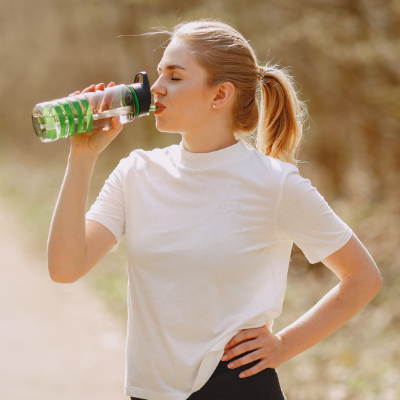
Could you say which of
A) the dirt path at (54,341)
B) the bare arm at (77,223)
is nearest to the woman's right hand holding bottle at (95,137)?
the bare arm at (77,223)

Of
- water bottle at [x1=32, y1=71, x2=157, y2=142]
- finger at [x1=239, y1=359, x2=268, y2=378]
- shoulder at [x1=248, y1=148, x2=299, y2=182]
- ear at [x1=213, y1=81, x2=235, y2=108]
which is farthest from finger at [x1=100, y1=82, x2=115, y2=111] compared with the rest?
finger at [x1=239, y1=359, x2=268, y2=378]

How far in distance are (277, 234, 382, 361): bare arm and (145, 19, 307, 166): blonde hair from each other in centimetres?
44

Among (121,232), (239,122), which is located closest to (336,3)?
(239,122)

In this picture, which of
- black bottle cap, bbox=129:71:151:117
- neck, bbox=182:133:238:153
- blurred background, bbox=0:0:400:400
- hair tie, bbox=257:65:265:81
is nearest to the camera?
black bottle cap, bbox=129:71:151:117

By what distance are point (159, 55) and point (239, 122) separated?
873 centimetres

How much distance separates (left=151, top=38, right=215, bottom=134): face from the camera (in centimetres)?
180

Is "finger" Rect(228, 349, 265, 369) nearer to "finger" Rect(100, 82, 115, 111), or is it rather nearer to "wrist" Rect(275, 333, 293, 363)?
"wrist" Rect(275, 333, 293, 363)

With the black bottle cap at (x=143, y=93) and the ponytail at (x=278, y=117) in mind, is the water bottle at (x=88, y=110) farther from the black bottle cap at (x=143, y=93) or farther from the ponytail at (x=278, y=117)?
the ponytail at (x=278, y=117)

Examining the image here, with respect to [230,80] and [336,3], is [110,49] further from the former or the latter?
[230,80]

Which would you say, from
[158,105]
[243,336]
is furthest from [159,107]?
[243,336]

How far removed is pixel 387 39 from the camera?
19.1ft

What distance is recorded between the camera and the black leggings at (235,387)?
1689mm

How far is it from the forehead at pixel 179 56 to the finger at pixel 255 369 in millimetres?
1008

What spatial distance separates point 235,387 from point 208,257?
429 millimetres
